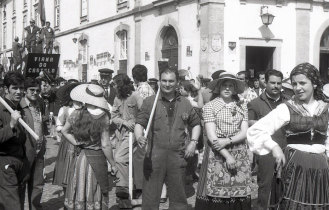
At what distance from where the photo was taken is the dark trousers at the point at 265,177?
261 inches

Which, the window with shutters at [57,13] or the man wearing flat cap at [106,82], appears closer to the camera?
the man wearing flat cap at [106,82]

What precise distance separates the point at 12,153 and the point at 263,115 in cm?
303

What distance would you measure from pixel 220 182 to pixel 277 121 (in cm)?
140

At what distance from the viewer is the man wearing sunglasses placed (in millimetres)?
6066

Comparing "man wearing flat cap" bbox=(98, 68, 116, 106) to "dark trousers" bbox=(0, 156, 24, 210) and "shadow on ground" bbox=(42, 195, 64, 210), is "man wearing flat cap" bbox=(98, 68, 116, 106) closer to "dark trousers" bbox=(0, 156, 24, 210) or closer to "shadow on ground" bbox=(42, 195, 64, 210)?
"shadow on ground" bbox=(42, 195, 64, 210)

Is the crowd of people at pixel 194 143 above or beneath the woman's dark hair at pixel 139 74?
beneath

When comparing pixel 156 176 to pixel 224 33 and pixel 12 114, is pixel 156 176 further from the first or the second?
pixel 224 33

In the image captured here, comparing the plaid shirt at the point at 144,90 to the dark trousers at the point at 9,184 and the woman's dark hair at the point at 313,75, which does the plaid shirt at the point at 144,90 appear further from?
the woman's dark hair at the point at 313,75

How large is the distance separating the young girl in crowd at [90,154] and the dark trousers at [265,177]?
6.64 feet

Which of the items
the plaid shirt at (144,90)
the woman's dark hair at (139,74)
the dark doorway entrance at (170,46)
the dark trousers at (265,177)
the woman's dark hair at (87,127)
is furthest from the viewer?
the dark doorway entrance at (170,46)

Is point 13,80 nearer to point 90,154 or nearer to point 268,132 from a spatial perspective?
point 90,154

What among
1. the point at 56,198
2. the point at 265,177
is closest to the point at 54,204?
the point at 56,198

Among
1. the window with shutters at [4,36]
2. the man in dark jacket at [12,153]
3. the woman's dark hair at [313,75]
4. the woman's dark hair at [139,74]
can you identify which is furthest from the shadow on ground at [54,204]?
the window with shutters at [4,36]

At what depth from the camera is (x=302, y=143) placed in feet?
14.8
